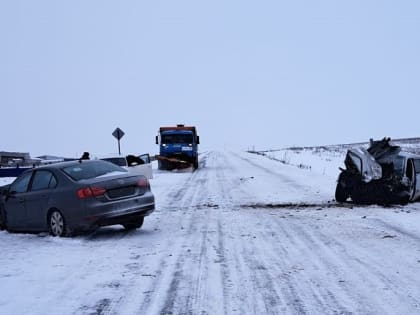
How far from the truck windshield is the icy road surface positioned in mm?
21511

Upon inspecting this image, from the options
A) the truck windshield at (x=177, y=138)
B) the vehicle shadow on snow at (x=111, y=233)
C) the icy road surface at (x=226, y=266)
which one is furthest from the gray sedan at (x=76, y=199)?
the truck windshield at (x=177, y=138)

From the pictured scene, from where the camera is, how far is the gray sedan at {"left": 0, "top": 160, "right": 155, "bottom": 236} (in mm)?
8836

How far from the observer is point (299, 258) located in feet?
23.2

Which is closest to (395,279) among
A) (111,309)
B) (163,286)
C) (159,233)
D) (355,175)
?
(163,286)

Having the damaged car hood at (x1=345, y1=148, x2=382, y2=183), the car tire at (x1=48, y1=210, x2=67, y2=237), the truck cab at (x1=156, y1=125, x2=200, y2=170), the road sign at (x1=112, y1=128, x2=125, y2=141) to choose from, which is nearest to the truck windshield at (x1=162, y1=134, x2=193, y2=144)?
the truck cab at (x1=156, y1=125, x2=200, y2=170)

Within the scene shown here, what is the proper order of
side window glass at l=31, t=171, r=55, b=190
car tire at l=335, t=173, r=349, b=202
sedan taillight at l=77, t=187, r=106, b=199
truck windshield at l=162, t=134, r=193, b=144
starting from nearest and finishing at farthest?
sedan taillight at l=77, t=187, r=106, b=199, side window glass at l=31, t=171, r=55, b=190, car tire at l=335, t=173, r=349, b=202, truck windshield at l=162, t=134, r=193, b=144

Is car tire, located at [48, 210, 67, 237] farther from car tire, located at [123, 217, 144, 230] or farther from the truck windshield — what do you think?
the truck windshield

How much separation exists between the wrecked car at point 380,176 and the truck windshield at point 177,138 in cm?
2019

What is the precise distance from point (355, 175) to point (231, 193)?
502cm

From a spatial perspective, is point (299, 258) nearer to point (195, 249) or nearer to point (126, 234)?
point (195, 249)

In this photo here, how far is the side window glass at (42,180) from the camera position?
9.59 m

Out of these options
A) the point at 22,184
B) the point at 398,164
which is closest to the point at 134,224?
the point at 22,184

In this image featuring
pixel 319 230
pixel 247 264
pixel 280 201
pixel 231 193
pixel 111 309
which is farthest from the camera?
pixel 231 193

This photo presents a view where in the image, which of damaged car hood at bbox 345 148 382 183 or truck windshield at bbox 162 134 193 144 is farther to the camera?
truck windshield at bbox 162 134 193 144
